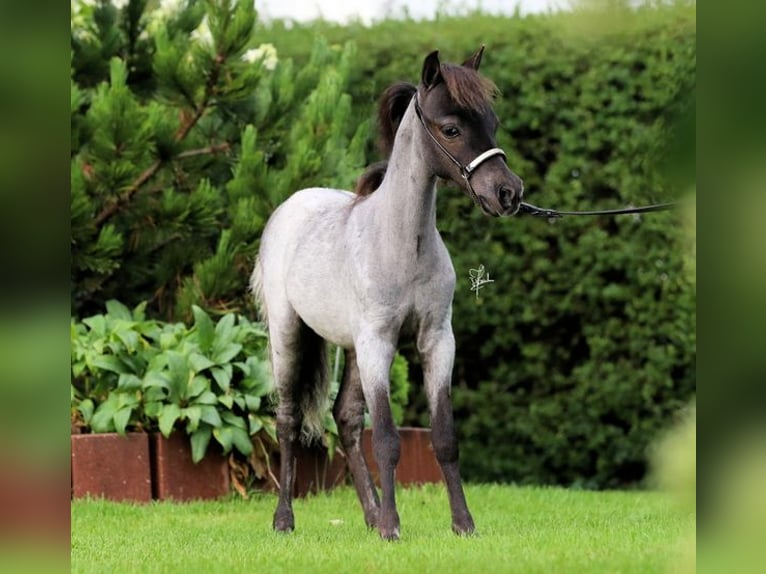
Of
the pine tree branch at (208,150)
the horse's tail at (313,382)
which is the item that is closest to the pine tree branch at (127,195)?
the pine tree branch at (208,150)

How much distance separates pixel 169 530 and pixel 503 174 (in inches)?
88.6

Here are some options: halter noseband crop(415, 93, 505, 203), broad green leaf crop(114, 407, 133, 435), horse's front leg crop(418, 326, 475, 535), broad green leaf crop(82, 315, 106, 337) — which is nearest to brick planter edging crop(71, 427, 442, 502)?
broad green leaf crop(114, 407, 133, 435)

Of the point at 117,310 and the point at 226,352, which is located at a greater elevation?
the point at 117,310

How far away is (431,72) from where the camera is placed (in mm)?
4270

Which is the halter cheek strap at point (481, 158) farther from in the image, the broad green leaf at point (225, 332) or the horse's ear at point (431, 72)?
the broad green leaf at point (225, 332)

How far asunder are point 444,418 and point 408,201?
2.84ft

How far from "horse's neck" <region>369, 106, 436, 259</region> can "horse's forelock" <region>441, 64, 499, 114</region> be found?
279mm

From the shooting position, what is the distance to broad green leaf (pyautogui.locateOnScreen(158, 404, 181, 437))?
19.6 ft

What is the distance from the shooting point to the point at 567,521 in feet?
17.0

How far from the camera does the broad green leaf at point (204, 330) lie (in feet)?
20.9

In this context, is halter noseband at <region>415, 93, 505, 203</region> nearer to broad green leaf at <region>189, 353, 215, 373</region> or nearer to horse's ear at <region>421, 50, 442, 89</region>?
horse's ear at <region>421, 50, 442, 89</region>

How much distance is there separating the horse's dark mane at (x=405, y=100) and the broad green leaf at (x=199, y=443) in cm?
180

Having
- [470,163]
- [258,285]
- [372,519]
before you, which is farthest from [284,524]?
[470,163]

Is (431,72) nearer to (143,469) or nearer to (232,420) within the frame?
(232,420)
